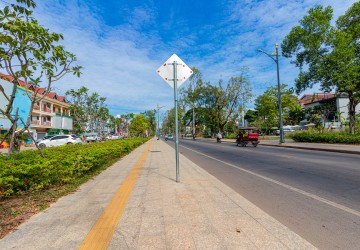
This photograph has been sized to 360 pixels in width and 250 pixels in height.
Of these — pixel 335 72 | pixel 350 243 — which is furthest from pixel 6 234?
pixel 335 72

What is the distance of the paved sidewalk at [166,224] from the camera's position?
290 centimetres

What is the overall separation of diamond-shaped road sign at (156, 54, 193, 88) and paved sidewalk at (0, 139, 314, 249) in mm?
2851

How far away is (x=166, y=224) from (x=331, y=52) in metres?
25.1

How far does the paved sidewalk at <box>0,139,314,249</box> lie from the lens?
2904mm

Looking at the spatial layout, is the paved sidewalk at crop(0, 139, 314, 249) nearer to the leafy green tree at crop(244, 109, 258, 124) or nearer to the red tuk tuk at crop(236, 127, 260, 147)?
the red tuk tuk at crop(236, 127, 260, 147)

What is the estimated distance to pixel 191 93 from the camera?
55.7 metres

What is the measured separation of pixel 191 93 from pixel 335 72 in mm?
35739

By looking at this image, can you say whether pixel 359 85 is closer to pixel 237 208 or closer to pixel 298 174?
pixel 298 174

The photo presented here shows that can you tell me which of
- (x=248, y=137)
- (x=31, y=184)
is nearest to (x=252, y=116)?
(x=248, y=137)

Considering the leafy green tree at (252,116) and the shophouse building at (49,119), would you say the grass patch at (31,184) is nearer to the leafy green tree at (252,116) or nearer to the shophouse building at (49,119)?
the shophouse building at (49,119)

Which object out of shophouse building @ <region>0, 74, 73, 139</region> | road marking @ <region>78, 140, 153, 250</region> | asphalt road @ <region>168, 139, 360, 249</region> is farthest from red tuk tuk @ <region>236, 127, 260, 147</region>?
shophouse building @ <region>0, 74, 73, 139</region>

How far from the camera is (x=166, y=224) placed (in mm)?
3484

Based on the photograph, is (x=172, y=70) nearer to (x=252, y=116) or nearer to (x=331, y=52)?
(x=331, y=52)

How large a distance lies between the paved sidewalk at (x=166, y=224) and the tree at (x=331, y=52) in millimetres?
22147
